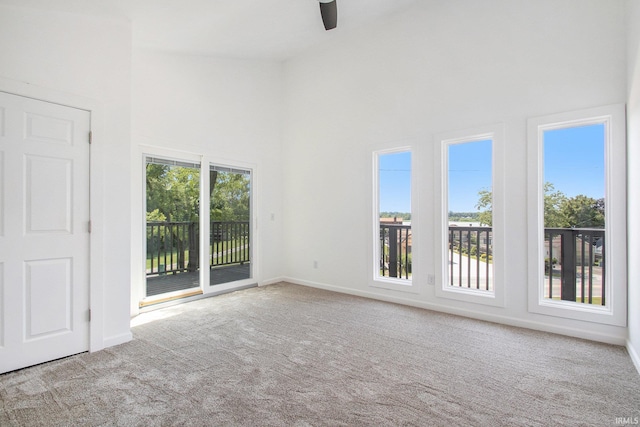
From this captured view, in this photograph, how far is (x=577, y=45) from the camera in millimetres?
2867

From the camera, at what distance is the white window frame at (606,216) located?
269 cm

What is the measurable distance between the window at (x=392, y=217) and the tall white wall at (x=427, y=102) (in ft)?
0.51

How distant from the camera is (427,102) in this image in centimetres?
376

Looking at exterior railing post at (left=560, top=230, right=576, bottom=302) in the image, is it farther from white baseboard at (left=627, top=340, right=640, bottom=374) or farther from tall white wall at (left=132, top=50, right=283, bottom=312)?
tall white wall at (left=132, top=50, right=283, bottom=312)

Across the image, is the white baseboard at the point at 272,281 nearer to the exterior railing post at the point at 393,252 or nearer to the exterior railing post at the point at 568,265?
the exterior railing post at the point at 393,252

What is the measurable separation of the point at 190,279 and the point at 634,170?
4.77 m

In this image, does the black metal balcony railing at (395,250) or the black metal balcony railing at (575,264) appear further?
the black metal balcony railing at (395,250)

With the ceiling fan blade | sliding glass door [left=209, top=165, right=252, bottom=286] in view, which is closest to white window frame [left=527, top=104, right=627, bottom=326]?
the ceiling fan blade

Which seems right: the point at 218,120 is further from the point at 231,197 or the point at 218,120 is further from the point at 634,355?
the point at 634,355

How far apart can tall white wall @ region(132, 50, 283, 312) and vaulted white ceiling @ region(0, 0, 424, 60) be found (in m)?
0.24

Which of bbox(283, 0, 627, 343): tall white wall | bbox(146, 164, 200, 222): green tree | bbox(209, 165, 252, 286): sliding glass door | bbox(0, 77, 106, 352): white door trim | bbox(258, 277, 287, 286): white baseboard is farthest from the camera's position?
bbox(258, 277, 287, 286): white baseboard

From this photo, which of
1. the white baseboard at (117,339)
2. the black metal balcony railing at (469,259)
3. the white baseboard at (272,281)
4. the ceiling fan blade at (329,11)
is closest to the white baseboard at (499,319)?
the black metal balcony railing at (469,259)

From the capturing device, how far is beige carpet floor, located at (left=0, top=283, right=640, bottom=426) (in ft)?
5.77

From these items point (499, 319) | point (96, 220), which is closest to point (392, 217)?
point (499, 319)
